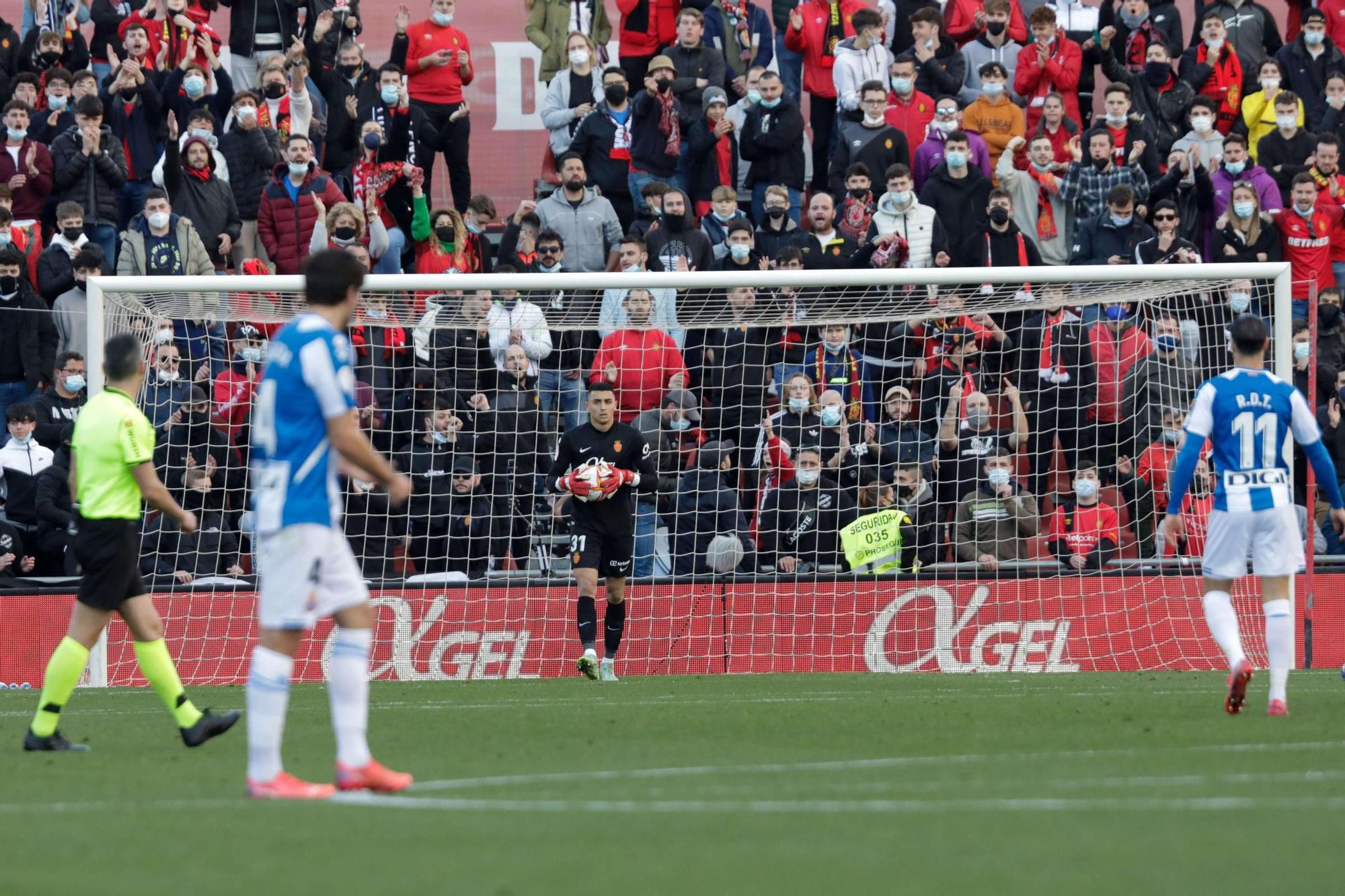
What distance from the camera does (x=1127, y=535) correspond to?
16234mm

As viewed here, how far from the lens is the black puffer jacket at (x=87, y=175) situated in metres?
18.3

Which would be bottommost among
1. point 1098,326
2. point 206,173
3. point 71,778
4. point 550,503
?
point 71,778

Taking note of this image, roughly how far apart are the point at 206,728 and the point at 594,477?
19.8 feet

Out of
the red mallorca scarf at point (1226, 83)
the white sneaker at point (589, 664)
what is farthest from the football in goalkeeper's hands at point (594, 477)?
the red mallorca scarf at point (1226, 83)

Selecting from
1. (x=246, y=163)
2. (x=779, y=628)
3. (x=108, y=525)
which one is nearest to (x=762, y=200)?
(x=246, y=163)

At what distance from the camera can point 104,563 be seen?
30.8 ft

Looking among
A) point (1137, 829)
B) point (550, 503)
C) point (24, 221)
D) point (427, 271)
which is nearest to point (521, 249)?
point (427, 271)

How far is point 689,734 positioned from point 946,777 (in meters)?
2.38

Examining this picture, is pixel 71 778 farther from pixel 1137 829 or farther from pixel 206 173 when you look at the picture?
pixel 206 173

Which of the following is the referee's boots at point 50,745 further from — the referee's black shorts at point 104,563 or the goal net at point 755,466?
the goal net at point 755,466

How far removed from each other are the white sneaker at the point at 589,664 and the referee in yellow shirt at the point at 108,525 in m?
5.60

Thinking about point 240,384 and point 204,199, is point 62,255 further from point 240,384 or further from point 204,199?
point 240,384

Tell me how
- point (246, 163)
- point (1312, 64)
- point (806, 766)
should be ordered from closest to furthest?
point (806, 766) → point (246, 163) → point (1312, 64)

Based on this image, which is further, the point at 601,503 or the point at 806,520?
the point at 806,520
